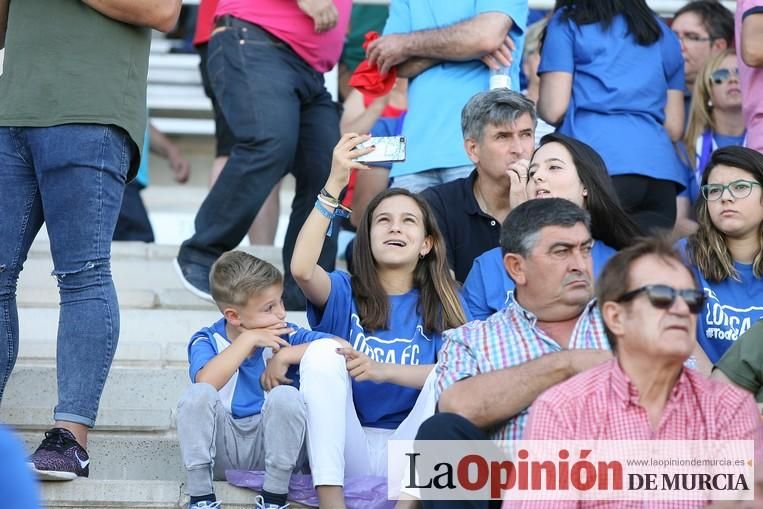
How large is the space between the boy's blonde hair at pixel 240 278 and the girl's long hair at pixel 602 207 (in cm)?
102

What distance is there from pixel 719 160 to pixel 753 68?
65 centimetres

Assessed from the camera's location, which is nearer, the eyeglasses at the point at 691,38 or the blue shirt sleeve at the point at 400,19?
the blue shirt sleeve at the point at 400,19

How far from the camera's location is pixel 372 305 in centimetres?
398

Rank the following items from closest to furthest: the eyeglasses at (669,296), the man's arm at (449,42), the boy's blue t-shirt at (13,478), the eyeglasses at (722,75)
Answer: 1. the boy's blue t-shirt at (13,478)
2. the eyeglasses at (669,296)
3. the man's arm at (449,42)
4. the eyeglasses at (722,75)

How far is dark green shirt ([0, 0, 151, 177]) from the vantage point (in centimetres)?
362

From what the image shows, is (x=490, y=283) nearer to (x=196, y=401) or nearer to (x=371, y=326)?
(x=371, y=326)

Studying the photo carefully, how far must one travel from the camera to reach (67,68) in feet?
12.0

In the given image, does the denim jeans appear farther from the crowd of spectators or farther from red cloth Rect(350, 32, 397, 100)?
red cloth Rect(350, 32, 397, 100)

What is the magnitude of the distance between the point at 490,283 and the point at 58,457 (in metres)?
1.39

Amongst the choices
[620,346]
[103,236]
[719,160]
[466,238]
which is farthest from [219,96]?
[620,346]

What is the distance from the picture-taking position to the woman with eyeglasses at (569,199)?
157 inches

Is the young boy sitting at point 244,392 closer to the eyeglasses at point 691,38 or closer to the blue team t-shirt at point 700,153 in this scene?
the blue team t-shirt at point 700,153

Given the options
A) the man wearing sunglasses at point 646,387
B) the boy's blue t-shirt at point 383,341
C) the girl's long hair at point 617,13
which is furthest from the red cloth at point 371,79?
the man wearing sunglasses at point 646,387

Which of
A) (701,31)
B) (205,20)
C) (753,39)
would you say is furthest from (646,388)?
(205,20)
